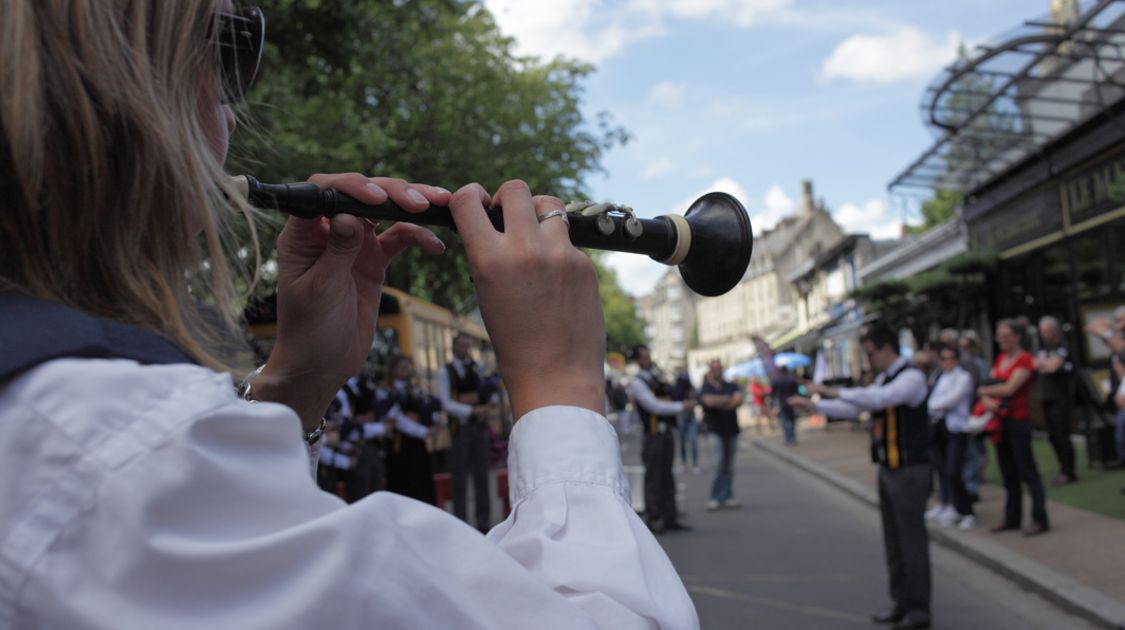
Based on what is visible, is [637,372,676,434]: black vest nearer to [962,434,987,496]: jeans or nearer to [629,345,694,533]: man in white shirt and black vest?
[629,345,694,533]: man in white shirt and black vest

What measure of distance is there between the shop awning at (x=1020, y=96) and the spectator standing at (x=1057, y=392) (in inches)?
134

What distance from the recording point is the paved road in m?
6.48

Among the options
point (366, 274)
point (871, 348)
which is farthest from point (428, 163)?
point (366, 274)

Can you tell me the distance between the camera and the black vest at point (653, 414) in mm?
11156

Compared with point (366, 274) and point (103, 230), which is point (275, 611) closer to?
point (103, 230)

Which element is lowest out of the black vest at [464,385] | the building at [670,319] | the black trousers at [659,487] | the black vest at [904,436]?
the black trousers at [659,487]

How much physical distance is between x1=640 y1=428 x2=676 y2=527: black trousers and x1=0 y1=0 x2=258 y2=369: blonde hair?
10.1 meters

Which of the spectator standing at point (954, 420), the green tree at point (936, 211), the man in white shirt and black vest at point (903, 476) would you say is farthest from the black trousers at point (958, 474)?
the green tree at point (936, 211)

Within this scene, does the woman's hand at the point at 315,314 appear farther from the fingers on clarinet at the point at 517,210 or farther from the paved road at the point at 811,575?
the paved road at the point at 811,575

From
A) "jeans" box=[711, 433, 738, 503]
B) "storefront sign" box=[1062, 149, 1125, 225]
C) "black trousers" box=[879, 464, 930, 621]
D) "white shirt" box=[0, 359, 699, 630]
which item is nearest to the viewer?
"white shirt" box=[0, 359, 699, 630]

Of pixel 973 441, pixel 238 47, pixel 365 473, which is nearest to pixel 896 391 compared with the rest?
pixel 973 441

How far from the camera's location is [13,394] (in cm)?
72

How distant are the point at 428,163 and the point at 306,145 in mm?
4460

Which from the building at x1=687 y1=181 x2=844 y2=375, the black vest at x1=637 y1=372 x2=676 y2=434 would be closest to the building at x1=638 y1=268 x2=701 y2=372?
the building at x1=687 y1=181 x2=844 y2=375
